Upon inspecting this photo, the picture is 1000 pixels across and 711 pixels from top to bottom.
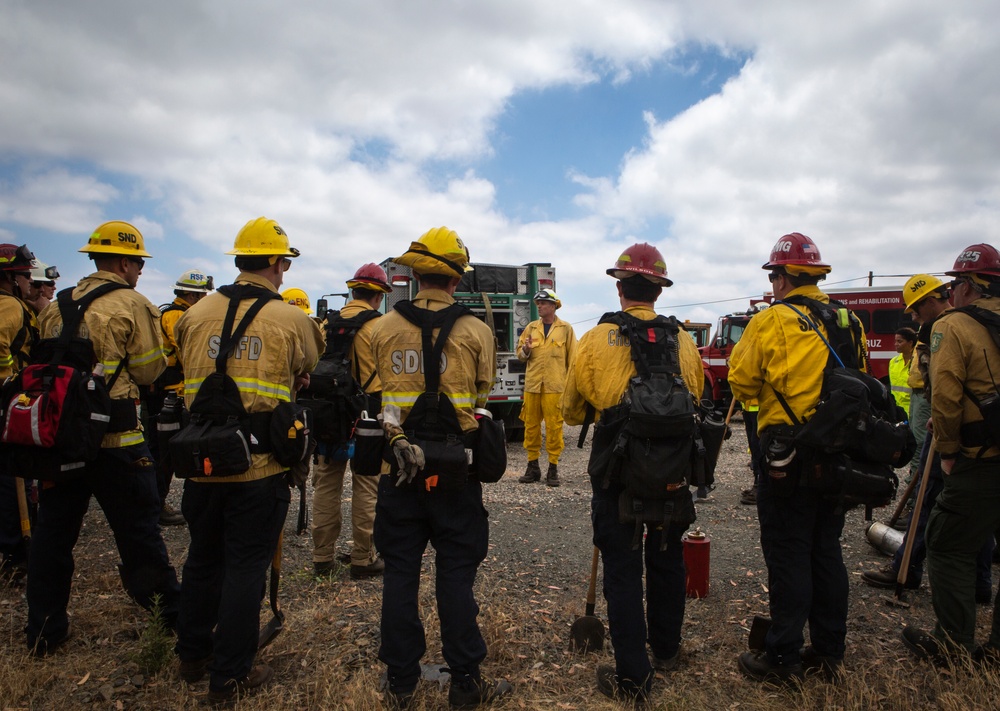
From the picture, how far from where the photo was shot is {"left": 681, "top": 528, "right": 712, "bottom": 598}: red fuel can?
13.7ft

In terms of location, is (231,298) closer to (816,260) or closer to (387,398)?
(387,398)

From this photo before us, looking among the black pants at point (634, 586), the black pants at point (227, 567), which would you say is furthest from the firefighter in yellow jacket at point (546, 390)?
the black pants at point (227, 567)

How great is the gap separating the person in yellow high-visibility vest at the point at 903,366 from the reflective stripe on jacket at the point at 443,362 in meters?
4.93

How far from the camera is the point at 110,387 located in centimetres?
340

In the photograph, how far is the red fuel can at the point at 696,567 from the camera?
13.7 feet

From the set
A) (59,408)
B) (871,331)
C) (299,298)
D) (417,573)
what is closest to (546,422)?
(299,298)

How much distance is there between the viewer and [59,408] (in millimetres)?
3139

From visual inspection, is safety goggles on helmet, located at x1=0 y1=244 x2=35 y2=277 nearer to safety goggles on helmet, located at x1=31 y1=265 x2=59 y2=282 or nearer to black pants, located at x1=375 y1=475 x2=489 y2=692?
safety goggles on helmet, located at x1=31 y1=265 x2=59 y2=282

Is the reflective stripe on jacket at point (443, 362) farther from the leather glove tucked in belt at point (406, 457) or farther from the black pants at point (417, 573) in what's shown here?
the black pants at point (417, 573)

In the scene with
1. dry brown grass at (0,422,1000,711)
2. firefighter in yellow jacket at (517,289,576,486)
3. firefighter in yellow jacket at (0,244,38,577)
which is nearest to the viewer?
dry brown grass at (0,422,1000,711)

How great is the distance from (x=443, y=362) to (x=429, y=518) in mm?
734

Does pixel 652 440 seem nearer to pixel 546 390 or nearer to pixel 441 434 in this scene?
pixel 441 434

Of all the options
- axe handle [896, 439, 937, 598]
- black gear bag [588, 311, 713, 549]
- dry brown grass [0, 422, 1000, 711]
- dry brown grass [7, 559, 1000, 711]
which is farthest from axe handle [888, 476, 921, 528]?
black gear bag [588, 311, 713, 549]

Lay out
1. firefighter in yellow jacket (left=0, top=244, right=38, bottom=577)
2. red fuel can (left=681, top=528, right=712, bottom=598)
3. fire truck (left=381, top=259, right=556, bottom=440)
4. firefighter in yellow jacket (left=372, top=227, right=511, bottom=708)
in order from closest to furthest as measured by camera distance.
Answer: firefighter in yellow jacket (left=372, top=227, right=511, bottom=708) → red fuel can (left=681, top=528, right=712, bottom=598) → firefighter in yellow jacket (left=0, top=244, right=38, bottom=577) → fire truck (left=381, top=259, right=556, bottom=440)
